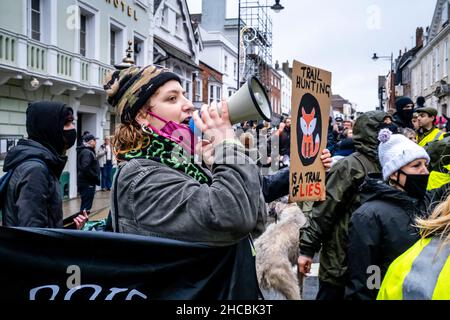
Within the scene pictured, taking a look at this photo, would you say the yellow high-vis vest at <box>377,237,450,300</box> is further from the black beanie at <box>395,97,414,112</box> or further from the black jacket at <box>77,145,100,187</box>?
the black jacket at <box>77,145,100,187</box>

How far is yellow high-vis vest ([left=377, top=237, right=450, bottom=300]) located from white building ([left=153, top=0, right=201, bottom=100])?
22552 mm

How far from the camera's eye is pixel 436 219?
140 centimetres

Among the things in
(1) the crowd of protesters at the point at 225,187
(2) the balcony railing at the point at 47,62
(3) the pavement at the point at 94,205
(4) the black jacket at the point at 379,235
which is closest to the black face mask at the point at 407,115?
(1) the crowd of protesters at the point at 225,187

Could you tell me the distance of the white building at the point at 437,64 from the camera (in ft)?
104

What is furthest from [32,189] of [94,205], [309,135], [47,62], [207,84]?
[207,84]

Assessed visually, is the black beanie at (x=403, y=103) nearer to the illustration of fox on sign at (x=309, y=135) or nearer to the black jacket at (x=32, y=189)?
the illustration of fox on sign at (x=309, y=135)

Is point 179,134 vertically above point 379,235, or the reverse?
point 179,134

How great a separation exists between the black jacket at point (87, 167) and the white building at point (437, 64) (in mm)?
26086

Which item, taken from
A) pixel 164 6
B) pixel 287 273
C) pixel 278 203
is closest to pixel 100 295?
pixel 287 273

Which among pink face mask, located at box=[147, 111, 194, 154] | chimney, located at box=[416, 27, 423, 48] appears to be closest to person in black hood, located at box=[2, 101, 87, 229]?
pink face mask, located at box=[147, 111, 194, 154]

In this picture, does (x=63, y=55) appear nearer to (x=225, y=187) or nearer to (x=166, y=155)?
(x=166, y=155)

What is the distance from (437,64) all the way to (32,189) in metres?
36.5

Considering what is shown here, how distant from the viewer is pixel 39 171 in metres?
3.05

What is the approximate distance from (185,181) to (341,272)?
2.30 meters
